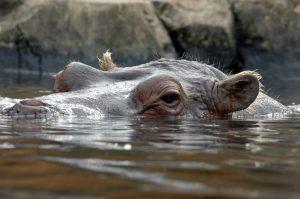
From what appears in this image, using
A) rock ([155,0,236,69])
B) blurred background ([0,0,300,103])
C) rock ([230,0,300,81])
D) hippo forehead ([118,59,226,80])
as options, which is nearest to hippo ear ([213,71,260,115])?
hippo forehead ([118,59,226,80])

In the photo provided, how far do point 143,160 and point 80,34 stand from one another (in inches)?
562

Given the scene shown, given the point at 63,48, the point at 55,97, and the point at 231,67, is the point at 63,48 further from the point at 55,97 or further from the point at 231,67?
the point at 55,97

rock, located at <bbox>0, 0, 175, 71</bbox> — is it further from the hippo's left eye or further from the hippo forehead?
the hippo's left eye

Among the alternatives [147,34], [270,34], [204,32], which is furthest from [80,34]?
[270,34]

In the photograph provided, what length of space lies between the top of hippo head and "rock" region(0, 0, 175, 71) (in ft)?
33.7

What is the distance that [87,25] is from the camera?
17.0 m

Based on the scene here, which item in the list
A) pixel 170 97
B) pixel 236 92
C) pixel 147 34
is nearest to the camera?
pixel 170 97

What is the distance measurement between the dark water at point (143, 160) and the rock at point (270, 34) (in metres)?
12.8

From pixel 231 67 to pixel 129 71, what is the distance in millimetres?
11216

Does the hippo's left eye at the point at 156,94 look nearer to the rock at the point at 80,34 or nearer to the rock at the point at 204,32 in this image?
the rock at the point at 80,34

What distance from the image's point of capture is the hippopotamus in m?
5.21

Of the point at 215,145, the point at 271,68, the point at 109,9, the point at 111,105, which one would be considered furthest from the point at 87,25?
the point at 215,145

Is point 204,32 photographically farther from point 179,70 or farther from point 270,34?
point 179,70

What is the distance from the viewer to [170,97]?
5.50m
